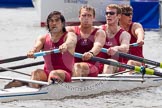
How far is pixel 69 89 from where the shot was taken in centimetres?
770

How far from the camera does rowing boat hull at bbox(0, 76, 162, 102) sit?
7.26 meters

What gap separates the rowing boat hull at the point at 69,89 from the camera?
7262 millimetres

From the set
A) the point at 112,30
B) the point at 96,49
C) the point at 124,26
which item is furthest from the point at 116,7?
the point at 96,49

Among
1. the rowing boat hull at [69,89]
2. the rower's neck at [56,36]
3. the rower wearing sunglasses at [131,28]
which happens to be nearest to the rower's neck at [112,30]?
the rower wearing sunglasses at [131,28]

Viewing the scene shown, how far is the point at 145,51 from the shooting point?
13602mm

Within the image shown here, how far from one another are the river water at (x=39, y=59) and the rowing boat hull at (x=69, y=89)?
69 millimetres

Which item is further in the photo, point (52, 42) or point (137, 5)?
point (137, 5)

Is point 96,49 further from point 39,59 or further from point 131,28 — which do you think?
point 39,59

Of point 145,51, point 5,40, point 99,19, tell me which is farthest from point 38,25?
point 145,51

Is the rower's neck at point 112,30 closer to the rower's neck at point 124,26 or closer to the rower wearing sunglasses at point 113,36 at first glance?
the rower wearing sunglasses at point 113,36

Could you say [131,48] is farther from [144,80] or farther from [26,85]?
[26,85]

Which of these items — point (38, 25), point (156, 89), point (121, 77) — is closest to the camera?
point (121, 77)

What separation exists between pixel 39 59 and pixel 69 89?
4416 millimetres

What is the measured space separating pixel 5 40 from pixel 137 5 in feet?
21.1
